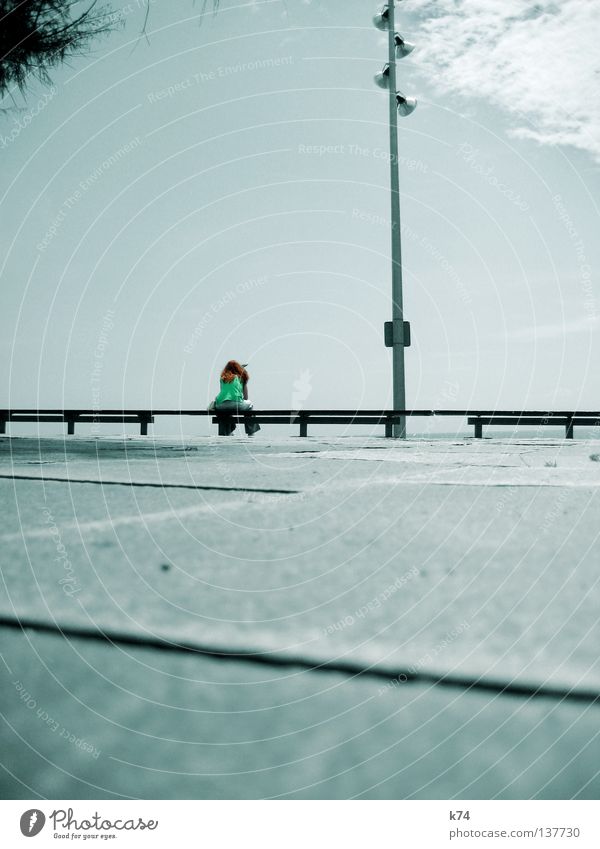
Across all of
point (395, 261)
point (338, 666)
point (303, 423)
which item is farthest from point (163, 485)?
point (395, 261)

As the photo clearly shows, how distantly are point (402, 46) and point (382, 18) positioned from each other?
695 millimetres

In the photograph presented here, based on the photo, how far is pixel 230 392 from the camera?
12648 mm

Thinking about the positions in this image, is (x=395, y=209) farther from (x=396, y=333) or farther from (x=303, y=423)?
(x=303, y=423)

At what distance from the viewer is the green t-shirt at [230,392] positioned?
12.6m

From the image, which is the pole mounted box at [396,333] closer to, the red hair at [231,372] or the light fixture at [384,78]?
the red hair at [231,372]

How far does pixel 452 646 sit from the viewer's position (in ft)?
3.31

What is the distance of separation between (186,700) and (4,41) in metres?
7.47

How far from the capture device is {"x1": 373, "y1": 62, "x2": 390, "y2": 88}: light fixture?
15.4 m

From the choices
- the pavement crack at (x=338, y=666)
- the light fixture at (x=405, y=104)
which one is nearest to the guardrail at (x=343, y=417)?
the light fixture at (x=405, y=104)

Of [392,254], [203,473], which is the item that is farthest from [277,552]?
[392,254]

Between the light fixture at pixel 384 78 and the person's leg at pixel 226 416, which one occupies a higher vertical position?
the light fixture at pixel 384 78

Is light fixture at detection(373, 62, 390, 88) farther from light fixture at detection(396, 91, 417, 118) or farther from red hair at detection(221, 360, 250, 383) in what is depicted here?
red hair at detection(221, 360, 250, 383)

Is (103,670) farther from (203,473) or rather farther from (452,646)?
(203,473)

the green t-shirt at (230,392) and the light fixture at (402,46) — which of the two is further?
the light fixture at (402,46)
